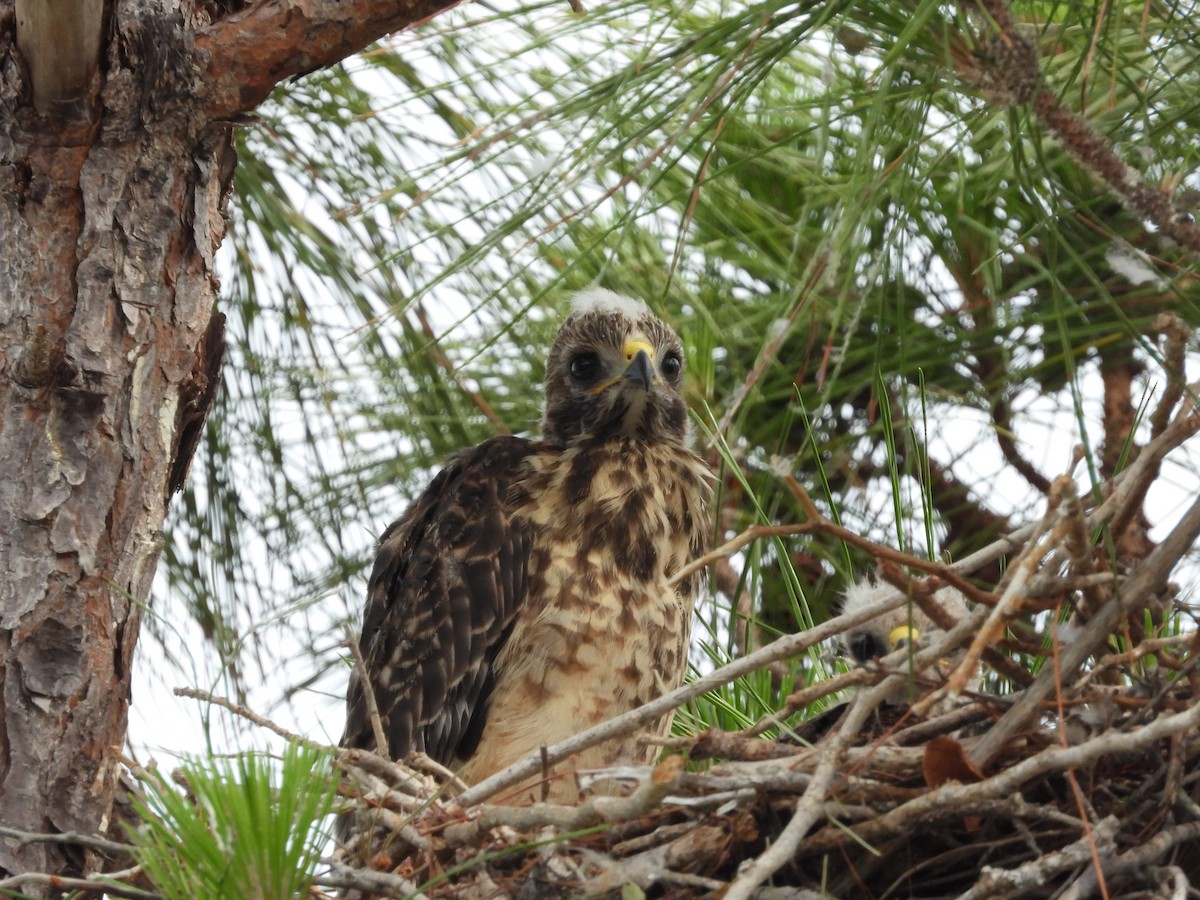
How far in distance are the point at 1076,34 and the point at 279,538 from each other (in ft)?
8.19

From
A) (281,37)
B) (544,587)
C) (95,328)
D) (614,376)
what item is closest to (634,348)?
(614,376)

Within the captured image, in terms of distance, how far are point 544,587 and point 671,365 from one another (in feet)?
2.82

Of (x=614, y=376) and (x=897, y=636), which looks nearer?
(x=897, y=636)

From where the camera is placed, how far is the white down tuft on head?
13.2 feet

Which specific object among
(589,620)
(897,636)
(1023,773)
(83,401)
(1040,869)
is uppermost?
(83,401)

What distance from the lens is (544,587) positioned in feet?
11.5

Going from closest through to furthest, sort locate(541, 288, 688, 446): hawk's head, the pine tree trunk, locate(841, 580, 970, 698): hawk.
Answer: the pine tree trunk, locate(841, 580, 970, 698): hawk, locate(541, 288, 688, 446): hawk's head

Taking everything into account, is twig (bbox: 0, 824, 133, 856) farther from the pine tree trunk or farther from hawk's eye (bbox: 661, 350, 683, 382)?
hawk's eye (bbox: 661, 350, 683, 382)

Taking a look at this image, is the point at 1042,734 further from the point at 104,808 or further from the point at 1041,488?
the point at 1041,488

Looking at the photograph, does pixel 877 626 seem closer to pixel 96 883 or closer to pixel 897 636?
pixel 897 636

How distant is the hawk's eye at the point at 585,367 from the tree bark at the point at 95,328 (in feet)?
4.53

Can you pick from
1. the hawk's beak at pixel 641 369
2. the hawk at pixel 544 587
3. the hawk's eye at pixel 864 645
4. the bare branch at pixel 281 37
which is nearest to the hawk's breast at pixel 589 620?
the hawk at pixel 544 587

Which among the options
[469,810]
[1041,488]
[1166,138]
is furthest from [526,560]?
[1166,138]

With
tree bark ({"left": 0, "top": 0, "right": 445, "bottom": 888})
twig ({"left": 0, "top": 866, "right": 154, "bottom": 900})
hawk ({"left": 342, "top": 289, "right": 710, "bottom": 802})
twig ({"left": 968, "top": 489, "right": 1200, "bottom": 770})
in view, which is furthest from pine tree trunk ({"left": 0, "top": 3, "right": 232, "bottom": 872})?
twig ({"left": 968, "top": 489, "right": 1200, "bottom": 770})
